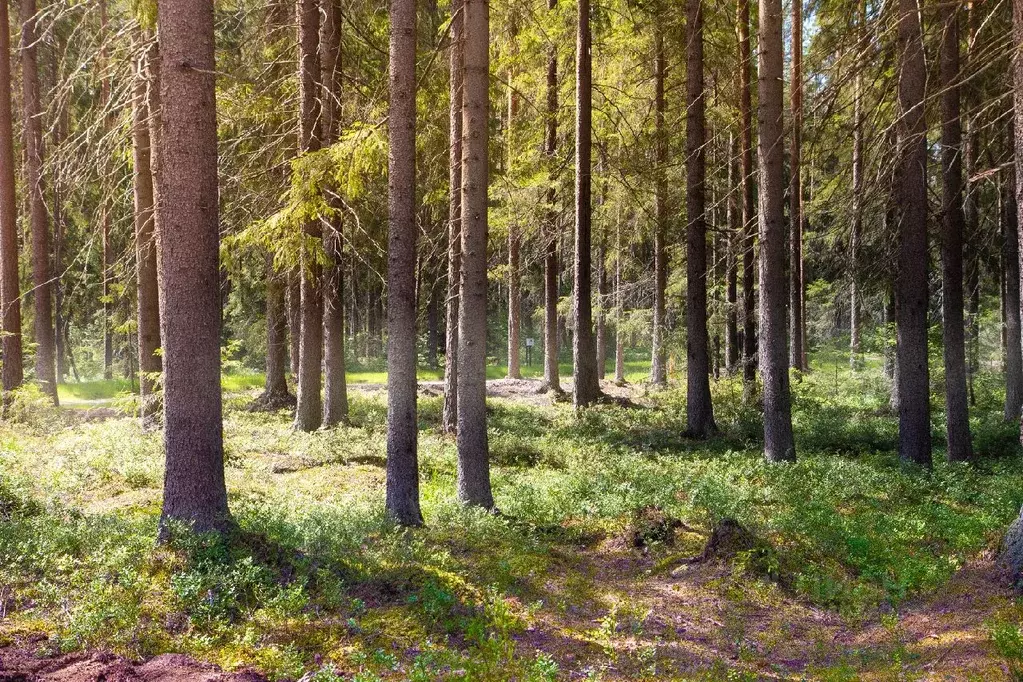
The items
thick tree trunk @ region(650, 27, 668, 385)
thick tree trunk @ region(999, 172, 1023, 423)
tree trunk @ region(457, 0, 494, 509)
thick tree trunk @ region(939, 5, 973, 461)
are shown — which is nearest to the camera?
tree trunk @ region(457, 0, 494, 509)

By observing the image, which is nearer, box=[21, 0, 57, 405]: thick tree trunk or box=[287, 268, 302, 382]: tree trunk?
box=[287, 268, 302, 382]: tree trunk

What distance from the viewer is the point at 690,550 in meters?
8.48

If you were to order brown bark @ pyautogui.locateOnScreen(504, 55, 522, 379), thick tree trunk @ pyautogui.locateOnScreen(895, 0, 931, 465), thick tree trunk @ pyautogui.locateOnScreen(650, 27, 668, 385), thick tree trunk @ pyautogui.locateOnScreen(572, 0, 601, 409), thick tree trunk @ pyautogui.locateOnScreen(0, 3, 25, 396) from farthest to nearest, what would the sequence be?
brown bark @ pyautogui.locateOnScreen(504, 55, 522, 379) < thick tree trunk @ pyautogui.locateOnScreen(0, 3, 25, 396) < thick tree trunk @ pyautogui.locateOnScreen(650, 27, 668, 385) < thick tree trunk @ pyautogui.locateOnScreen(572, 0, 601, 409) < thick tree trunk @ pyautogui.locateOnScreen(895, 0, 931, 465)

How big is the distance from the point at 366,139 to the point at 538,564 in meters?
6.51

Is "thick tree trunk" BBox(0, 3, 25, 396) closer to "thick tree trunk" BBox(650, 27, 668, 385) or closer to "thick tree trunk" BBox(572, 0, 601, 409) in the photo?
"thick tree trunk" BBox(572, 0, 601, 409)

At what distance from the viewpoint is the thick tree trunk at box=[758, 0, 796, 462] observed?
39.6ft

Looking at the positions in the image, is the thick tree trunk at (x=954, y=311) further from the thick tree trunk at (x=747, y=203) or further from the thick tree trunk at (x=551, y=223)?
the thick tree trunk at (x=551, y=223)

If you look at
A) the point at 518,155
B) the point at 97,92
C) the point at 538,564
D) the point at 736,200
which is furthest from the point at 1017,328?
the point at 97,92

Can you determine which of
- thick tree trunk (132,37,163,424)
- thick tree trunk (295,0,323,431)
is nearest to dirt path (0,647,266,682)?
thick tree trunk (295,0,323,431)

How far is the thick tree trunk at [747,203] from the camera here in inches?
646

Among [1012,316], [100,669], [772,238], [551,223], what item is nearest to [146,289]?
[551,223]

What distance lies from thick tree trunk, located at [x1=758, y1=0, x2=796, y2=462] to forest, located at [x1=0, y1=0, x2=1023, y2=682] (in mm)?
49

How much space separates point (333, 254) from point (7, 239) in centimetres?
832

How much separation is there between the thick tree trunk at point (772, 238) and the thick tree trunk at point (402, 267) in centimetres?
609
